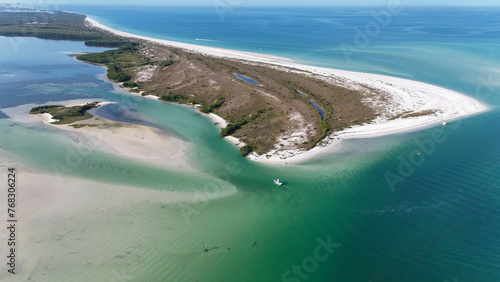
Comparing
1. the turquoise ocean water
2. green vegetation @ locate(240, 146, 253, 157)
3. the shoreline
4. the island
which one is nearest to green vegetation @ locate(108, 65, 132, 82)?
the island

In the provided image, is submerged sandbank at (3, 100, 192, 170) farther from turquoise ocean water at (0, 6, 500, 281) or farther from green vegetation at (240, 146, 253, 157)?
green vegetation at (240, 146, 253, 157)

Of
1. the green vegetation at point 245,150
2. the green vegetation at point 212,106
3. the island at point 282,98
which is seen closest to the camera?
the green vegetation at point 245,150

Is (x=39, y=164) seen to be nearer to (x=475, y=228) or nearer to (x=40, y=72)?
(x=475, y=228)

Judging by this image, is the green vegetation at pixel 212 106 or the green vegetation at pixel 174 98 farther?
the green vegetation at pixel 174 98

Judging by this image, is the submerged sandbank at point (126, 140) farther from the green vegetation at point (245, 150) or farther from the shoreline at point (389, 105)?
the shoreline at point (389, 105)

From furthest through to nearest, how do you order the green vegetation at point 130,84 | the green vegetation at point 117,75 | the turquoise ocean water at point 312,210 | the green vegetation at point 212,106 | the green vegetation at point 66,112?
the green vegetation at point 117,75
the green vegetation at point 130,84
the green vegetation at point 212,106
the green vegetation at point 66,112
the turquoise ocean water at point 312,210

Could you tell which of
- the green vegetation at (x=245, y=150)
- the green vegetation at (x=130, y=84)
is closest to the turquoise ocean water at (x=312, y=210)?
the green vegetation at (x=245, y=150)

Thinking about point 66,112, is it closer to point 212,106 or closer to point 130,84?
point 130,84
